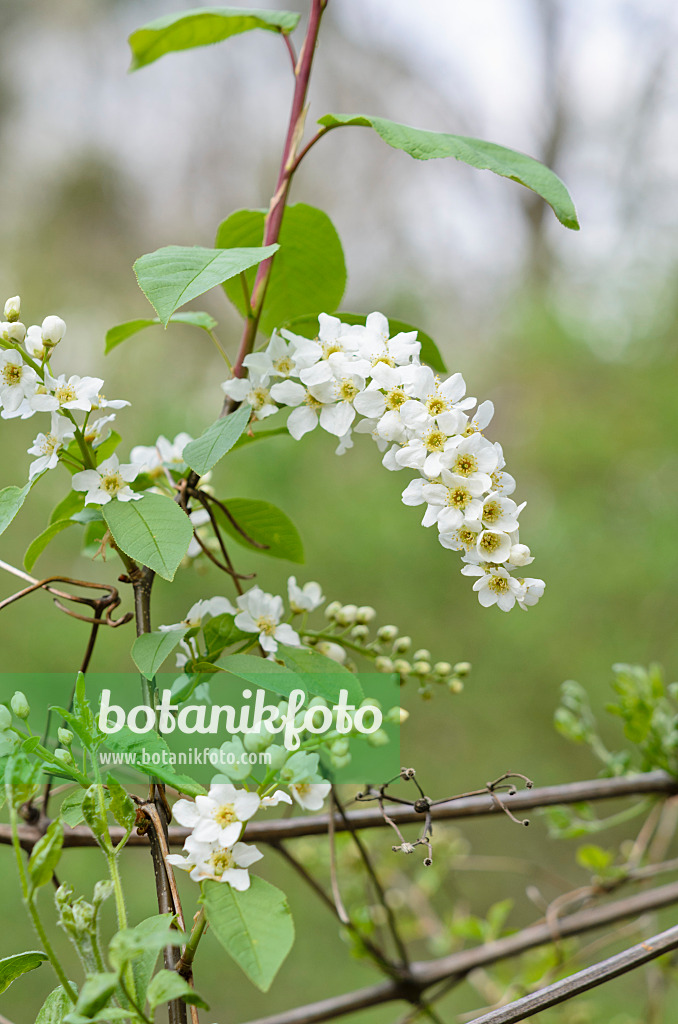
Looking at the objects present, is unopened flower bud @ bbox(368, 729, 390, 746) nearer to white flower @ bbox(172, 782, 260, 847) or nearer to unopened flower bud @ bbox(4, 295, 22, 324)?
white flower @ bbox(172, 782, 260, 847)

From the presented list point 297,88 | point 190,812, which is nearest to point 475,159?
point 297,88

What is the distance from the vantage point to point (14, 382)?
8.3 inches

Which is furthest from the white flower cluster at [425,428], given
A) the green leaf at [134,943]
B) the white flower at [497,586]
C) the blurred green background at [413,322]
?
the blurred green background at [413,322]

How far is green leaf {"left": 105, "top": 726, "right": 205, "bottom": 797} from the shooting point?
6.9 inches

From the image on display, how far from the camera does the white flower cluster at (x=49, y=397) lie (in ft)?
0.68

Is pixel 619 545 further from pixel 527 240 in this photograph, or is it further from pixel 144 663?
pixel 144 663

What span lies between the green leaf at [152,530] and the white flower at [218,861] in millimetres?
64

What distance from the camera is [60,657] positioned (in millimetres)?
1122

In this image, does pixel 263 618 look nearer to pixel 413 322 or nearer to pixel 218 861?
pixel 218 861

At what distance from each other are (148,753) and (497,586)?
0.10m

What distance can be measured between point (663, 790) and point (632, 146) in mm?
1620

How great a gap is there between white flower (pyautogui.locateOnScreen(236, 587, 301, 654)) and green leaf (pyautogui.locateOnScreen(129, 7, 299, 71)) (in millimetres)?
222

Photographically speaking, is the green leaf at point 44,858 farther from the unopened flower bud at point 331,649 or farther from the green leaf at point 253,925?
the unopened flower bud at point 331,649

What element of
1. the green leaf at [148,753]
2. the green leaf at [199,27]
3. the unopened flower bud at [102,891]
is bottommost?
the unopened flower bud at [102,891]
